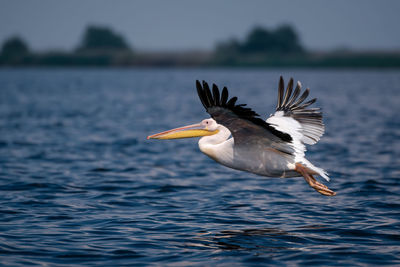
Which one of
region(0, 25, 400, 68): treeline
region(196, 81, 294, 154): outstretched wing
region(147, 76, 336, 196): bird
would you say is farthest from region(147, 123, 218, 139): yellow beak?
region(0, 25, 400, 68): treeline

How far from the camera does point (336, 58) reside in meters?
65.8

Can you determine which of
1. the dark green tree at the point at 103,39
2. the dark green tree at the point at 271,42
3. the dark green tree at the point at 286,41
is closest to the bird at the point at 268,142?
the dark green tree at the point at 271,42

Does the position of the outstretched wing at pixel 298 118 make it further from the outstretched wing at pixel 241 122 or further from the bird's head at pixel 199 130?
the bird's head at pixel 199 130

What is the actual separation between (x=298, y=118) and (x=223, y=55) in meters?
70.7

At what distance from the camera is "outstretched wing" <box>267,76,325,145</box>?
7.46 meters

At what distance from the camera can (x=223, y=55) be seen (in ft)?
254

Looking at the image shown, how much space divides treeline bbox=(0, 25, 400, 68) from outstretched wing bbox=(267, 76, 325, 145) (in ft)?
181

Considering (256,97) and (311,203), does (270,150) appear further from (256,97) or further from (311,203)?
(256,97)

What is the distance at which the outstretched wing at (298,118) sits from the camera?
24.5 ft

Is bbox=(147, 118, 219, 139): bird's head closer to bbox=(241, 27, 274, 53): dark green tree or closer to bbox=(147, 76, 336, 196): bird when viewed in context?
bbox=(147, 76, 336, 196): bird

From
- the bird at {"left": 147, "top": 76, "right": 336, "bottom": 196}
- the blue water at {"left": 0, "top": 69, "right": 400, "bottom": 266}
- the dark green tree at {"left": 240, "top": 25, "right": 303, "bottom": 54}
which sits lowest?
the blue water at {"left": 0, "top": 69, "right": 400, "bottom": 266}

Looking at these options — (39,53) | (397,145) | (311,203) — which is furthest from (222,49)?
(311,203)

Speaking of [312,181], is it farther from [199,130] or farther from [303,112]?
[199,130]

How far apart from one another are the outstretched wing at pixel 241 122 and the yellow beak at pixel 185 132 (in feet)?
1.80
